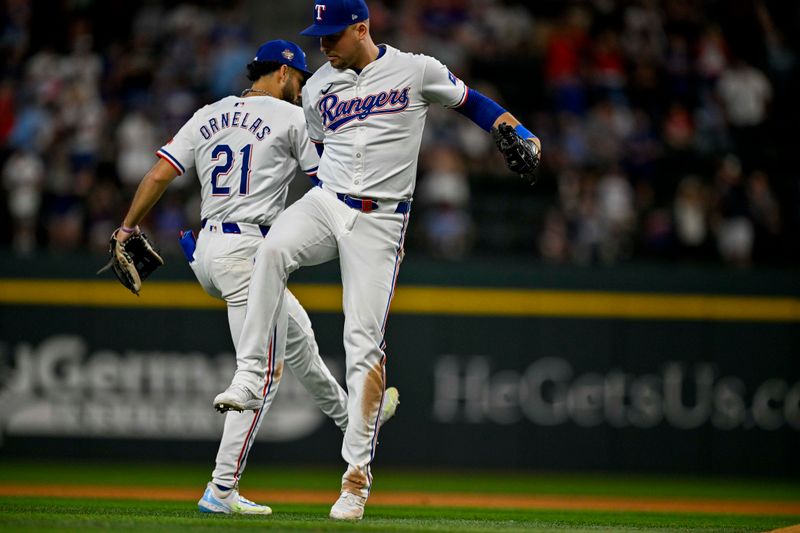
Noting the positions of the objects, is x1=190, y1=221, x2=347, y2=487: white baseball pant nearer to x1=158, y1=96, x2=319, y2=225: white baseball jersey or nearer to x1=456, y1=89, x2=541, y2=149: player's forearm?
x1=158, y1=96, x2=319, y2=225: white baseball jersey

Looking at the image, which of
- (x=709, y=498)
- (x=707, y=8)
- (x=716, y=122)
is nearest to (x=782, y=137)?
(x=716, y=122)

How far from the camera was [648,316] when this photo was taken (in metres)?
11.0

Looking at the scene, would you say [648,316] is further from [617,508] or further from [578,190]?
[617,508]

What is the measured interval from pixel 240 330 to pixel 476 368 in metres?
5.09

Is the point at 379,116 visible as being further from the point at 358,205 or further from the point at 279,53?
the point at 279,53

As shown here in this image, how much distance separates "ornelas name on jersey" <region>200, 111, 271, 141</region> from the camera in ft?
19.9

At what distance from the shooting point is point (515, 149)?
17.7ft

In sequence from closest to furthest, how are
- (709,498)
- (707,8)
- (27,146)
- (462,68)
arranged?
(709,498) → (27,146) → (462,68) → (707,8)

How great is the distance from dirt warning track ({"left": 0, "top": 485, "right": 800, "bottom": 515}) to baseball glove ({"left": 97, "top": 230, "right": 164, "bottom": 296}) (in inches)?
70.1

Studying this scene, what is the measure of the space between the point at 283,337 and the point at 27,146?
258 inches

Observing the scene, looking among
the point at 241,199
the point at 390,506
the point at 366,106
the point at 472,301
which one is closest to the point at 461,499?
the point at 390,506

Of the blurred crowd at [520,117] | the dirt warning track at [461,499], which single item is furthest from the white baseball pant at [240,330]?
the blurred crowd at [520,117]

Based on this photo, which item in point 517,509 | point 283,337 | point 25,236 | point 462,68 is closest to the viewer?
point 283,337

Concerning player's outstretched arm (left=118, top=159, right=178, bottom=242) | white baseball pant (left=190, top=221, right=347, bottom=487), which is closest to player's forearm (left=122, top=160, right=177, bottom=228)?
player's outstretched arm (left=118, top=159, right=178, bottom=242)
